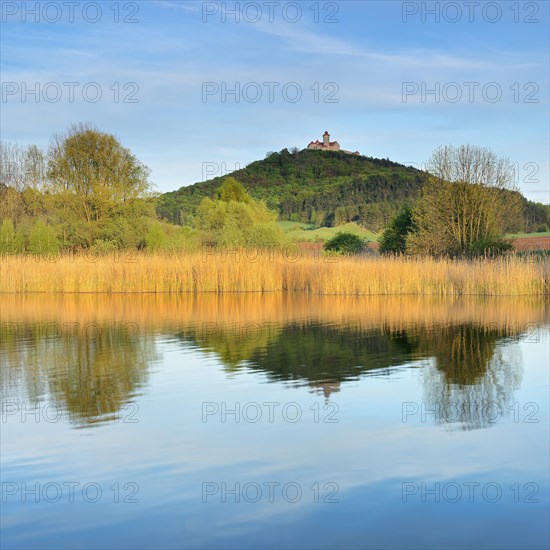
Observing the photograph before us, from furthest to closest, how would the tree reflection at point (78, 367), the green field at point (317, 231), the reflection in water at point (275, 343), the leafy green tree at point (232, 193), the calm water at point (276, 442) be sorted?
the green field at point (317, 231) → the leafy green tree at point (232, 193) → the reflection in water at point (275, 343) → the tree reflection at point (78, 367) → the calm water at point (276, 442)

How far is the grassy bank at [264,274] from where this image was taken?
A: 24.0 metres

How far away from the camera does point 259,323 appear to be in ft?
51.9

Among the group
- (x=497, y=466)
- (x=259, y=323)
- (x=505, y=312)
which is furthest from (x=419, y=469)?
(x=505, y=312)

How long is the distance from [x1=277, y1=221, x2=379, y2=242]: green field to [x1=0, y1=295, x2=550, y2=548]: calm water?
37.2 metres

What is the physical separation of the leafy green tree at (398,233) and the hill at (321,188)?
19.1 metres

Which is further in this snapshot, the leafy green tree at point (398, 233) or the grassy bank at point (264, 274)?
the leafy green tree at point (398, 233)

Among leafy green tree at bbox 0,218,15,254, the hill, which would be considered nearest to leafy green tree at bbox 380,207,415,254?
leafy green tree at bbox 0,218,15,254

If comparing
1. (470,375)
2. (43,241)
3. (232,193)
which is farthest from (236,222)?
(470,375)

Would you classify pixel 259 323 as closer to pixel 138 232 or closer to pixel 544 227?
pixel 138 232

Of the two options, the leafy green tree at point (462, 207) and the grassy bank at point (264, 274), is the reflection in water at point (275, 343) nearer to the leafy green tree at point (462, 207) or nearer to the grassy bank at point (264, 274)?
the grassy bank at point (264, 274)

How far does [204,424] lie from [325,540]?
9.46ft

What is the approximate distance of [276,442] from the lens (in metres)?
6.44

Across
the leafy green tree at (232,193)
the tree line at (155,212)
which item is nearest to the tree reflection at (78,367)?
the tree line at (155,212)

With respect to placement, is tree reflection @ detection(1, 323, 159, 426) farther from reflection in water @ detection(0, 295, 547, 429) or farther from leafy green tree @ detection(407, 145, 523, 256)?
leafy green tree @ detection(407, 145, 523, 256)
